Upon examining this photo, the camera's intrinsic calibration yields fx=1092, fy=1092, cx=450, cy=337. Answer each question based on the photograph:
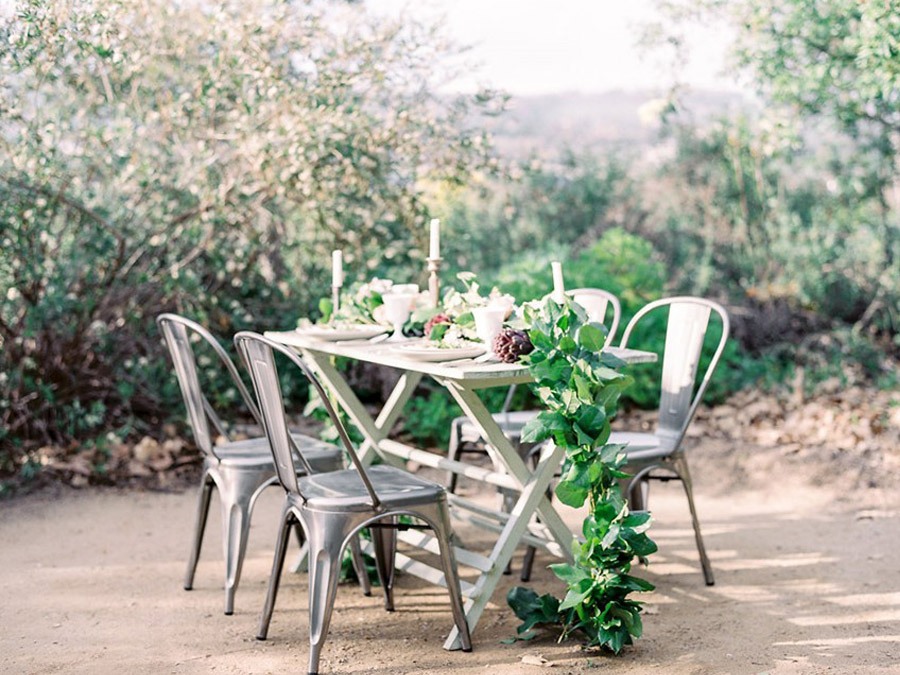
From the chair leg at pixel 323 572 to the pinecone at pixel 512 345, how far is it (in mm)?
648

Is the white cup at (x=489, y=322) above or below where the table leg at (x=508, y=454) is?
above

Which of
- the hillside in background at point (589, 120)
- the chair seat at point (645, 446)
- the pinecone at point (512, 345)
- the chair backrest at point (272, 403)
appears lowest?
the chair seat at point (645, 446)

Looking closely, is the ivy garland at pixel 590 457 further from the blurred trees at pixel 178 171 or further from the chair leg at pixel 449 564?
the blurred trees at pixel 178 171

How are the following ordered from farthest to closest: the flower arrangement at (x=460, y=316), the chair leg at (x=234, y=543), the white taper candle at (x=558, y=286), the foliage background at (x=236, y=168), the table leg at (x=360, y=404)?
the foliage background at (x=236, y=168) → the table leg at (x=360, y=404) → the chair leg at (x=234, y=543) → the flower arrangement at (x=460, y=316) → the white taper candle at (x=558, y=286)

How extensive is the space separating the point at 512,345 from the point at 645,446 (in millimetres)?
873

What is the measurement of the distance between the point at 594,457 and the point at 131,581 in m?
1.91

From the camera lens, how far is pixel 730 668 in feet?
9.96

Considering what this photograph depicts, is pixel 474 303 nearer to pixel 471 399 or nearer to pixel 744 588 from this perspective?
pixel 471 399

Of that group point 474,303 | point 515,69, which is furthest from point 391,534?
point 515,69

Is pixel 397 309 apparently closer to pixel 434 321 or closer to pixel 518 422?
pixel 434 321

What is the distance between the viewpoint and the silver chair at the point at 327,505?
3018 millimetres

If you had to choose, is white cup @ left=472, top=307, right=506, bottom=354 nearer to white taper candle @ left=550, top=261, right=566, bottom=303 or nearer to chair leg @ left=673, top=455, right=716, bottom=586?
white taper candle @ left=550, top=261, right=566, bottom=303

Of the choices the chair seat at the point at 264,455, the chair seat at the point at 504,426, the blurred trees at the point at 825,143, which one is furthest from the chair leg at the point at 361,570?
the blurred trees at the point at 825,143

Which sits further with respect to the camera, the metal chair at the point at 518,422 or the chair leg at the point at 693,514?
the metal chair at the point at 518,422
